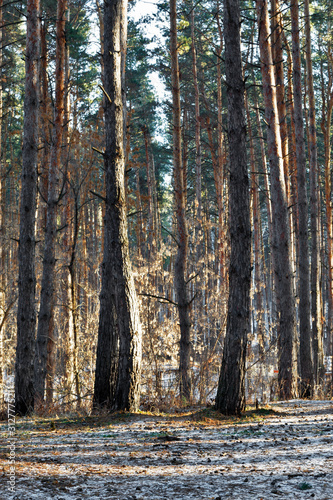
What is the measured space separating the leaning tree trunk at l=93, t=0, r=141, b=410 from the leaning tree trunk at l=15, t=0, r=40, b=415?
1.27 m

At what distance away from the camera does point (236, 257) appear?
6234 mm

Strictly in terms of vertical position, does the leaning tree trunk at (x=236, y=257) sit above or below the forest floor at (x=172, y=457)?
above

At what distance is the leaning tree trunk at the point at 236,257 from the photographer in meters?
6.18

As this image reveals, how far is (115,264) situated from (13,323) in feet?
43.9

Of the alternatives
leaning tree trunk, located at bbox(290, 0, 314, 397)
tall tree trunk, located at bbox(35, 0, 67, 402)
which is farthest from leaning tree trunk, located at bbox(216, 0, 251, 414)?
tall tree trunk, located at bbox(35, 0, 67, 402)

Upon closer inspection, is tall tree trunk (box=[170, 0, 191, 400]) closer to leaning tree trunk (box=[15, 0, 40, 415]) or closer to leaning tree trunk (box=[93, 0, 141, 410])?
leaning tree trunk (box=[93, 0, 141, 410])

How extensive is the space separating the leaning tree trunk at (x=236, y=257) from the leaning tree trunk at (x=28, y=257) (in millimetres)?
3192

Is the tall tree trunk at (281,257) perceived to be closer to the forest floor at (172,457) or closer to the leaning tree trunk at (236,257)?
the forest floor at (172,457)

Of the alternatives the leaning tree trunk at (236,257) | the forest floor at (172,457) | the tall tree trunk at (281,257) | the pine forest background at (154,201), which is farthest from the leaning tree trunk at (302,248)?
the leaning tree trunk at (236,257)

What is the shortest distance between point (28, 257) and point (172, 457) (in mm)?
4369

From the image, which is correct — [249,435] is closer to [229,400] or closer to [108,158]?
[229,400]

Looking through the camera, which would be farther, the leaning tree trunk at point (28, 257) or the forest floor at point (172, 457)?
the leaning tree trunk at point (28, 257)

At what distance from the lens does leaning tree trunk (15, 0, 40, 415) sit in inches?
291

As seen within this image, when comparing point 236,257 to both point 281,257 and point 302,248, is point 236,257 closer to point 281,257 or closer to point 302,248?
point 281,257
